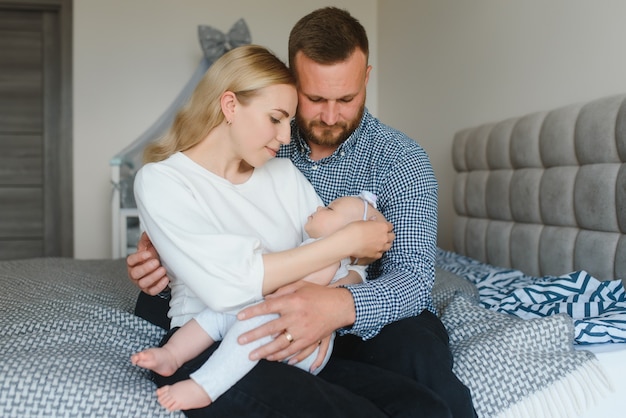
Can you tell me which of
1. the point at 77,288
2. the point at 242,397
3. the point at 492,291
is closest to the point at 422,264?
the point at 242,397

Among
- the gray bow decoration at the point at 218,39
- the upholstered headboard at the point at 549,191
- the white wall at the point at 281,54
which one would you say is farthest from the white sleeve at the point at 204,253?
the gray bow decoration at the point at 218,39

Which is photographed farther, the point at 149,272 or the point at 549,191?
the point at 549,191

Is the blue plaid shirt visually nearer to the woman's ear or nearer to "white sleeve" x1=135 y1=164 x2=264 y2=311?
"white sleeve" x1=135 y1=164 x2=264 y2=311

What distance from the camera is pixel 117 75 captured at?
4.32m

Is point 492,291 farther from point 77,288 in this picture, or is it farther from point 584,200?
point 77,288

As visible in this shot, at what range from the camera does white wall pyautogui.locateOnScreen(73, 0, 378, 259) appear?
4.28 metres

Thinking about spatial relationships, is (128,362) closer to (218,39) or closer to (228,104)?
(228,104)

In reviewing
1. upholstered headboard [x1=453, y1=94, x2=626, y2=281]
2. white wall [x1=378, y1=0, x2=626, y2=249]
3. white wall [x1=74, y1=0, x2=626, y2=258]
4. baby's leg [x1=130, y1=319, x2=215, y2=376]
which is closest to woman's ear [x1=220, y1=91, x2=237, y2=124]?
baby's leg [x1=130, y1=319, x2=215, y2=376]

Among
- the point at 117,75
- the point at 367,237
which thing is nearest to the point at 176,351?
the point at 367,237

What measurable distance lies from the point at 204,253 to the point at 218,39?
10.0ft

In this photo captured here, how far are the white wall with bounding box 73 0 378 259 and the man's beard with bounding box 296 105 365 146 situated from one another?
2.90 m

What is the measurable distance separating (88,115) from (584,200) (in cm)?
327

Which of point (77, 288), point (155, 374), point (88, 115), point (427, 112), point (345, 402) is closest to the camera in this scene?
point (345, 402)

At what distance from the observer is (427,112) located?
3820mm
